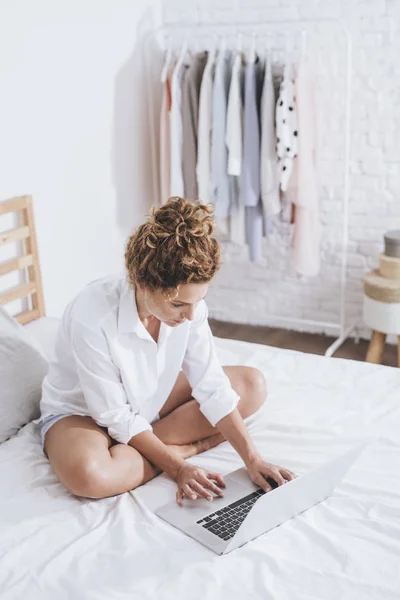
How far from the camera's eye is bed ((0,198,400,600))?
141 cm

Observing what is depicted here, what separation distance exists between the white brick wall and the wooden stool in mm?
418

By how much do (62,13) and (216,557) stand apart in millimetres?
2366

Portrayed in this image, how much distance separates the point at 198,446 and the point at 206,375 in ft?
0.64

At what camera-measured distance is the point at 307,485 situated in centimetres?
155

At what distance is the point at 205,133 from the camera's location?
3.43 m

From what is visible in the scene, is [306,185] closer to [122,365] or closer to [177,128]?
[177,128]

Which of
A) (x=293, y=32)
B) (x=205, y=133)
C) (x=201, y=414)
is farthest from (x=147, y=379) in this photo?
(x=293, y=32)

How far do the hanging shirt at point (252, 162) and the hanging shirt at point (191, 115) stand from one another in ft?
0.90

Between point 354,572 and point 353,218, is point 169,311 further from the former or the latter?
point 353,218


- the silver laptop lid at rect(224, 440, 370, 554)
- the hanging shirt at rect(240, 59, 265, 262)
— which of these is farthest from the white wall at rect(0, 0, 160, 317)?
the silver laptop lid at rect(224, 440, 370, 554)

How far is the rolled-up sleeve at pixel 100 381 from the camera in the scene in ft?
5.87

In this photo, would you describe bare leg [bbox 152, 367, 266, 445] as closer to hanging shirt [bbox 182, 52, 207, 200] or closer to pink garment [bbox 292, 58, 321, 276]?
pink garment [bbox 292, 58, 321, 276]

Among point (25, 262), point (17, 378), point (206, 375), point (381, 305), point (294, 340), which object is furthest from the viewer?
point (294, 340)

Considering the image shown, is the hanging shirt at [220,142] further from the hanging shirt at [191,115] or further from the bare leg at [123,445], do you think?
the bare leg at [123,445]
